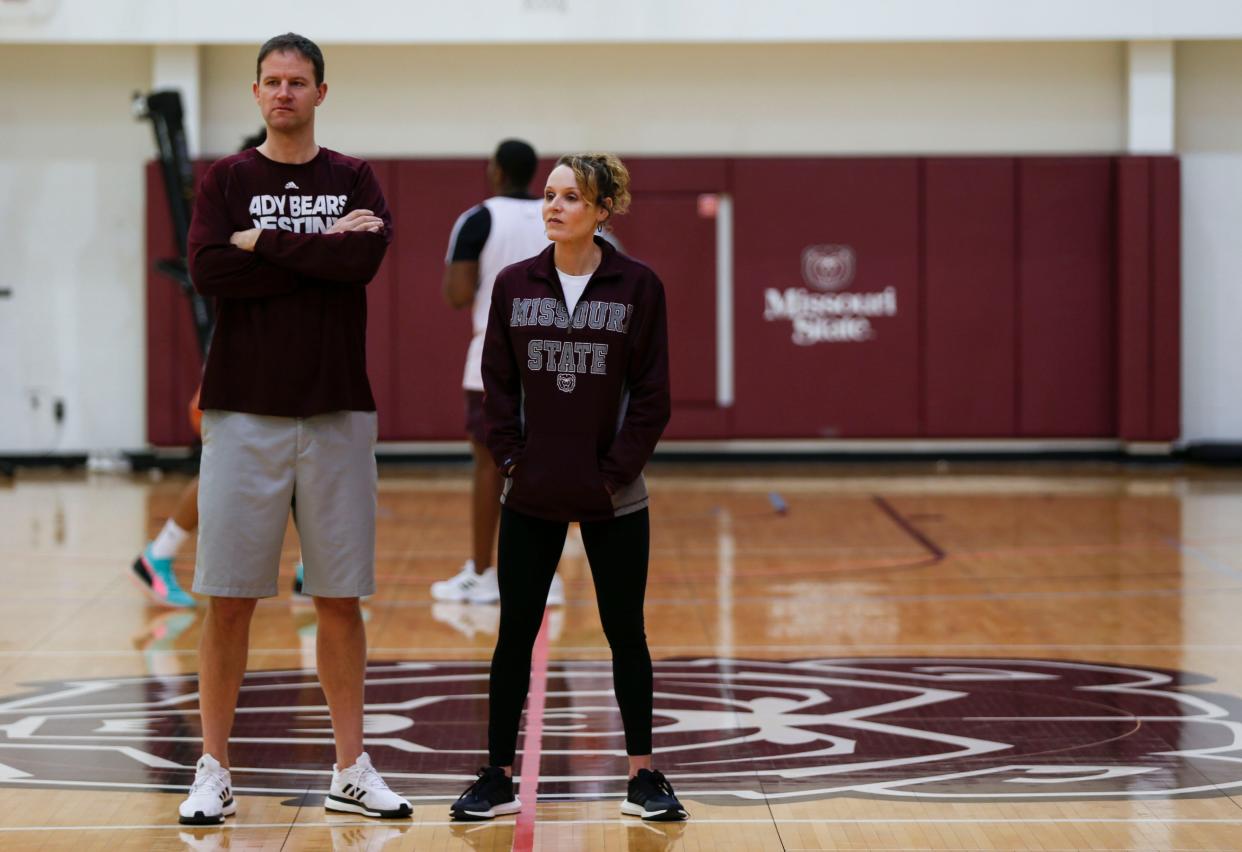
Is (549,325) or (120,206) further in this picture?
(120,206)

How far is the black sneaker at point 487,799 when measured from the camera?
3.59 metres

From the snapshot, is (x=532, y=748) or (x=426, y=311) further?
(x=426, y=311)

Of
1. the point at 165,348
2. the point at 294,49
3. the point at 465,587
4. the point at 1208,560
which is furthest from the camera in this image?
the point at 165,348

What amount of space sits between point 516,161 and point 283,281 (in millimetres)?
2749

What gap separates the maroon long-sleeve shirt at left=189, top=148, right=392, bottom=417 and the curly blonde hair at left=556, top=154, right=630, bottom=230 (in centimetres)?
44

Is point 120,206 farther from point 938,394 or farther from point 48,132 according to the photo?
point 938,394

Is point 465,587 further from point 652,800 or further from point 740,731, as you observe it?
point 652,800

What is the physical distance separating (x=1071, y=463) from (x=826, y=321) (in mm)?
2120

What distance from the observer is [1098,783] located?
12.7ft

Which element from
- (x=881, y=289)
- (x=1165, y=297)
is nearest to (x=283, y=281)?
(x=881, y=289)

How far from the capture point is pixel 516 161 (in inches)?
244

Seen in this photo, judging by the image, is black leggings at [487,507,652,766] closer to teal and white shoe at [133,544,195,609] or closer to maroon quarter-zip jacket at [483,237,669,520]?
maroon quarter-zip jacket at [483,237,669,520]

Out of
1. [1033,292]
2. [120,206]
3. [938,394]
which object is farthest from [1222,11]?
[120,206]

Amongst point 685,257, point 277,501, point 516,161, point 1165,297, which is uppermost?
point 685,257
